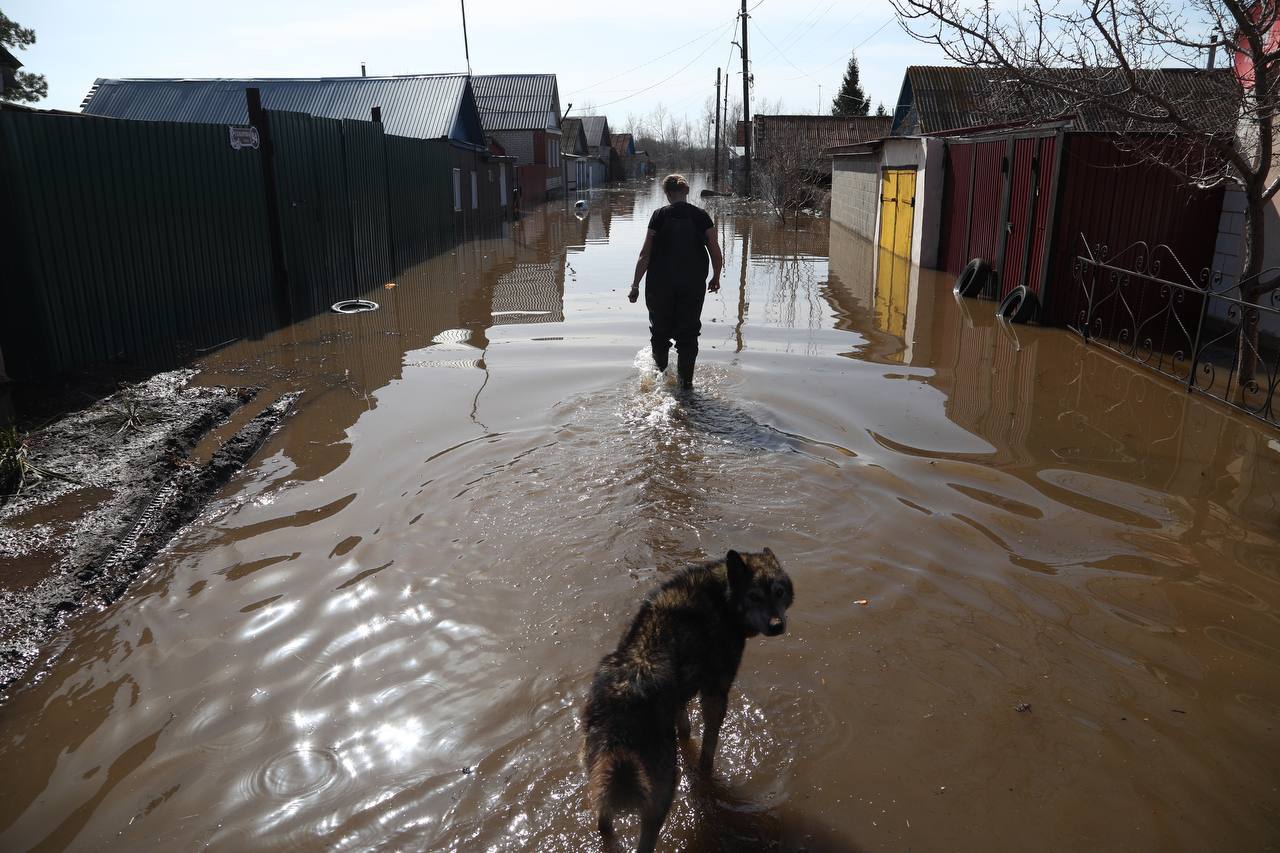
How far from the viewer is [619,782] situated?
8.15 feet

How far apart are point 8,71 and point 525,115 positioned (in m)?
23.6

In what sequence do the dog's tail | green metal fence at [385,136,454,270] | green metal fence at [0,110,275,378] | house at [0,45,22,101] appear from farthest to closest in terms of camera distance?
house at [0,45,22,101] → green metal fence at [385,136,454,270] → green metal fence at [0,110,275,378] → the dog's tail

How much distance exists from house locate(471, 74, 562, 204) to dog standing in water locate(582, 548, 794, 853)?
42809 mm

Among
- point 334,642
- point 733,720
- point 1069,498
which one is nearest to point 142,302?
point 334,642

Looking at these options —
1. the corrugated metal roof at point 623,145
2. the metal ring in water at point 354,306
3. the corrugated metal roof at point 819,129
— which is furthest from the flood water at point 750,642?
the corrugated metal roof at point 623,145

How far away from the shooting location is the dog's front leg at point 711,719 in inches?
118

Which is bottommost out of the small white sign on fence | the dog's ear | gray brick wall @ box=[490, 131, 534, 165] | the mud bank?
the mud bank

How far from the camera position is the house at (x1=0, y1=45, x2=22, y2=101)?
24734mm

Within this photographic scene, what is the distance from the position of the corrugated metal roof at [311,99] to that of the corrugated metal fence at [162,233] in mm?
14995

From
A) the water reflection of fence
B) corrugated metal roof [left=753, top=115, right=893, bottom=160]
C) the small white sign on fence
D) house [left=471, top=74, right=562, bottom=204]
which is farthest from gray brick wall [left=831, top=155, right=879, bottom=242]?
house [left=471, top=74, right=562, bottom=204]

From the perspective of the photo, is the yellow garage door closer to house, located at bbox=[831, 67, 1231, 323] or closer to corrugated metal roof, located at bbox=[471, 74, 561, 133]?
house, located at bbox=[831, 67, 1231, 323]

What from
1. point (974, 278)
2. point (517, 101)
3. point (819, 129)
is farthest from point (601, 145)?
point (974, 278)

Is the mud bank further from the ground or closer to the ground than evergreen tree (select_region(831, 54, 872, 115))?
closer to the ground

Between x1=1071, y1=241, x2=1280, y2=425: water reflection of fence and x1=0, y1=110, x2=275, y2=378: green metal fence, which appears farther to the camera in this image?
x1=1071, y1=241, x2=1280, y2=425: water reflection of fence
